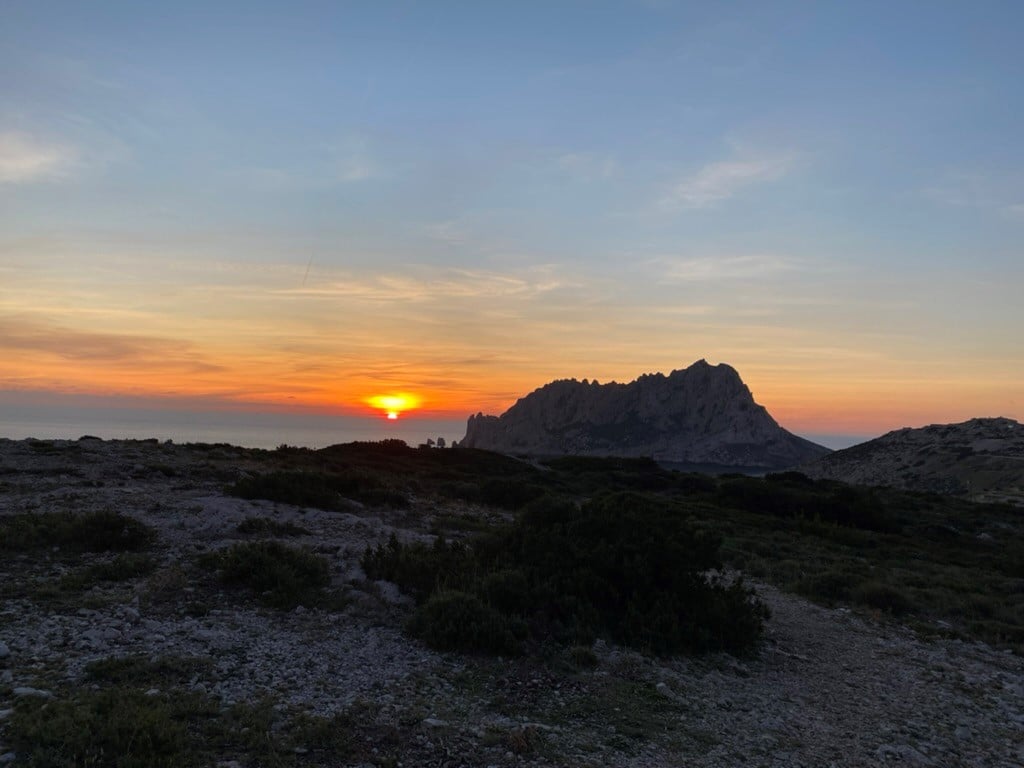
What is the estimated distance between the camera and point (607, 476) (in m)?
46.3

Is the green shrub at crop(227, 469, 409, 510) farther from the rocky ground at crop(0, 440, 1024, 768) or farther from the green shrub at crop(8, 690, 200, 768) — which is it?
the green shrub at crop(8, 690, 200, 768)

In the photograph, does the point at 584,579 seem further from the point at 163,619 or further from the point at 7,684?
the point at 7,684

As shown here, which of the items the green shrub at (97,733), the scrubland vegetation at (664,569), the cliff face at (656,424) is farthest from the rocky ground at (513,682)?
the cliff face at (656,424)

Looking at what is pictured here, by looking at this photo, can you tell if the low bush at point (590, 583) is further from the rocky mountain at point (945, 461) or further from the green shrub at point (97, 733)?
the rocky mountain at point (945, 461)

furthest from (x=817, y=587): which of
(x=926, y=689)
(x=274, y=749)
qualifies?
(x=274, y=749)

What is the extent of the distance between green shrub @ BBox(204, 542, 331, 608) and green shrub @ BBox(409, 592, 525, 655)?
2.16 metres

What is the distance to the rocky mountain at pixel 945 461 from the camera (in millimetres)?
57188

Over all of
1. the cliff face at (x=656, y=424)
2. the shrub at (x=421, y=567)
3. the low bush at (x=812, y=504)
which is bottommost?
the low bush at (x=812, y=504)

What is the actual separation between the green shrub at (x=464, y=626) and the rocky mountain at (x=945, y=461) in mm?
50958

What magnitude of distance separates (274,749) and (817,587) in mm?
14688

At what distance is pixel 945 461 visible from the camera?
66938 millimetres

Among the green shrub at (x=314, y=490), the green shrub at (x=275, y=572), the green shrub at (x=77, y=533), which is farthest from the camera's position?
the green shrub at (x=314, y=490)

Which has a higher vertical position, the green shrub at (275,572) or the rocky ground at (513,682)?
the green shrub at (275,572)

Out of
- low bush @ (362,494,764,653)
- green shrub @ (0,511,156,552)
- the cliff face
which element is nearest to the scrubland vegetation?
low bush @ (362,494,764,653)
